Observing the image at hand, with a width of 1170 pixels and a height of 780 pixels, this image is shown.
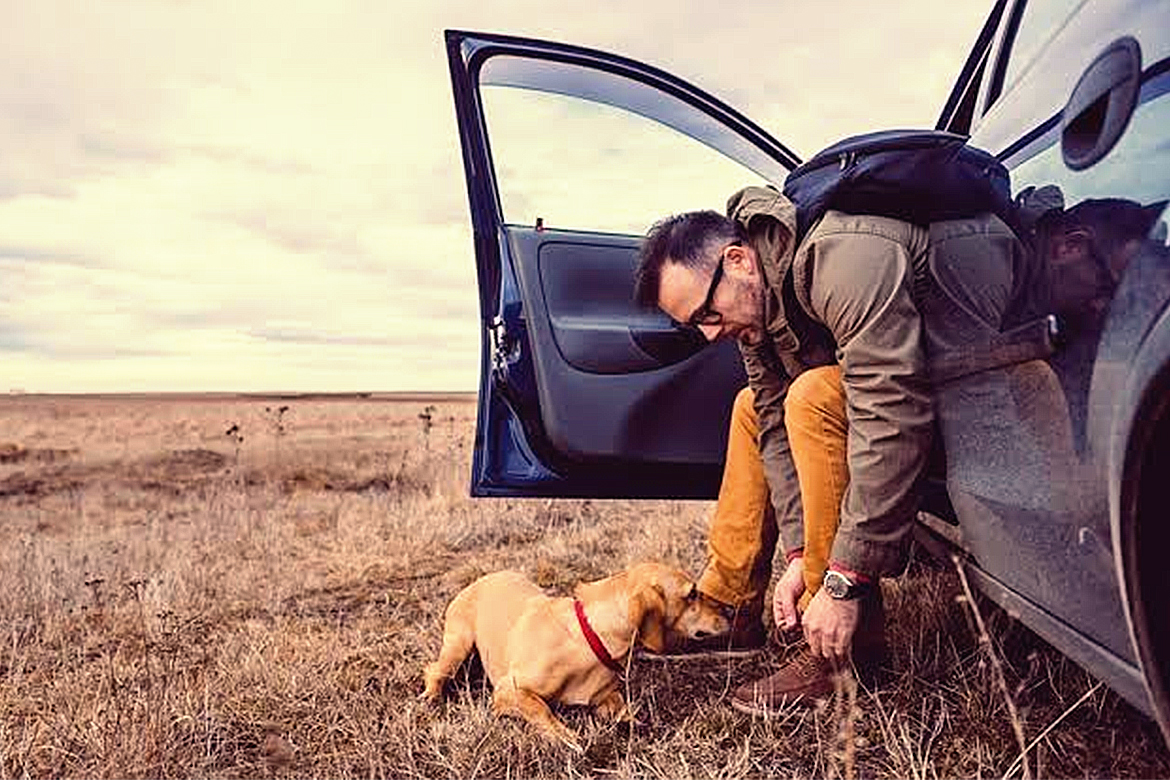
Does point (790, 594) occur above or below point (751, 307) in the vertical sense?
below

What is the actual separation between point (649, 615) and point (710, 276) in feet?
3.00

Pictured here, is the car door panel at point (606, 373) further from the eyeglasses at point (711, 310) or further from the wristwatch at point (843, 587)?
the wristwatch at point (843, 587)

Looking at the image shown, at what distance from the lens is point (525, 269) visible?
3480mm

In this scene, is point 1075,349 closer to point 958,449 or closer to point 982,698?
point 958,449

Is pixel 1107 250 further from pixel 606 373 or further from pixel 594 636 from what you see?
pixel 606 373

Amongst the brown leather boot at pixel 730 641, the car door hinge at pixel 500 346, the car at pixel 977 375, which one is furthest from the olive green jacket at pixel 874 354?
the car door hinge at pixel 500 346

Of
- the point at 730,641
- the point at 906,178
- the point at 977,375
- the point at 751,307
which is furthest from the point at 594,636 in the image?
the point at 906,178

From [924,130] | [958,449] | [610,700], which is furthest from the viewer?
[610,700]

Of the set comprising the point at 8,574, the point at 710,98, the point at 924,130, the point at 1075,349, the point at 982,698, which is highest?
the point at 710,98

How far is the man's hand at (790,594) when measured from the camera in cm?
277

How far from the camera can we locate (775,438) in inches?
120

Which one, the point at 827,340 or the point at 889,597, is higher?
the point at 827,340

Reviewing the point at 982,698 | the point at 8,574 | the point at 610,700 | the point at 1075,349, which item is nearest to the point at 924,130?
the point at 1075,349

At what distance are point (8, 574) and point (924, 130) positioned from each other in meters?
5.40
